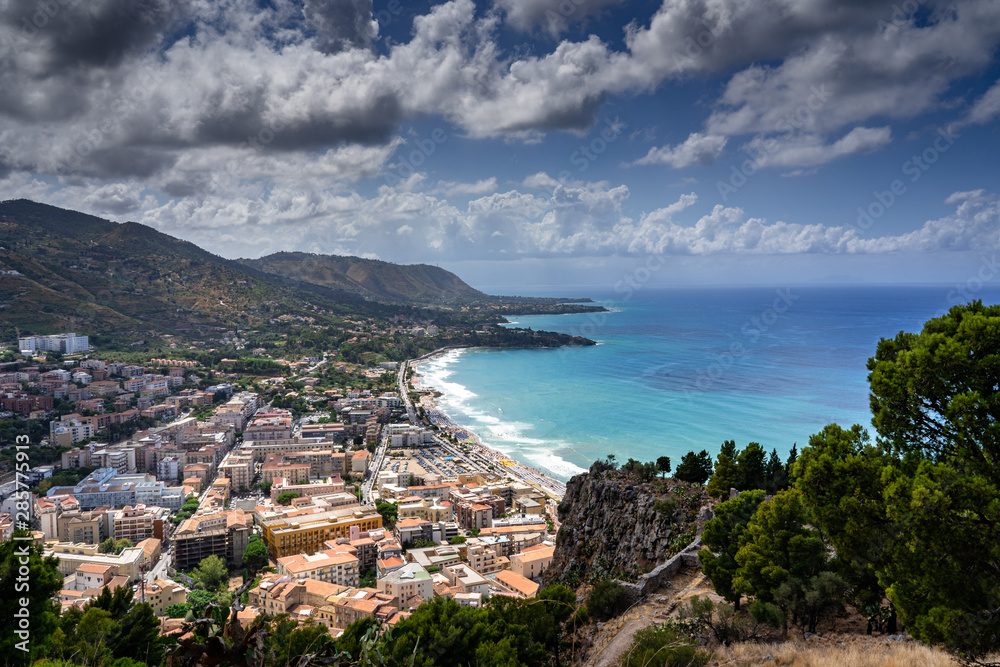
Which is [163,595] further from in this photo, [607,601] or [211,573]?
[607,601]

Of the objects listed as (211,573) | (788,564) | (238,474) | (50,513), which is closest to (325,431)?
(238,474)

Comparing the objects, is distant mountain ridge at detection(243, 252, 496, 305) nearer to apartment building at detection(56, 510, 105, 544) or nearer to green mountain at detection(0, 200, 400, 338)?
green mountain at detection(0, 200, 400, 338)

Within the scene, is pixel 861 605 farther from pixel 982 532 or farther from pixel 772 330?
pixel 772 330

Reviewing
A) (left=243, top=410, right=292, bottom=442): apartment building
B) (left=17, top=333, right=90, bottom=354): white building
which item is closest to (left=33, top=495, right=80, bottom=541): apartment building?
(left=243, top=410, right=292, bottom=442): apartment building

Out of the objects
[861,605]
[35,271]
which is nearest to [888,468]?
[861,605]

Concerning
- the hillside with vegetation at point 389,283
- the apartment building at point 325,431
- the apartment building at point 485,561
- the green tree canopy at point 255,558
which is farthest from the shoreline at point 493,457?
the hillside with vegetation at point 389,283

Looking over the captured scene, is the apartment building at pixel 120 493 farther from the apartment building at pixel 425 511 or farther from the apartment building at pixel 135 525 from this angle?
the apartment building at pixel 425 511
